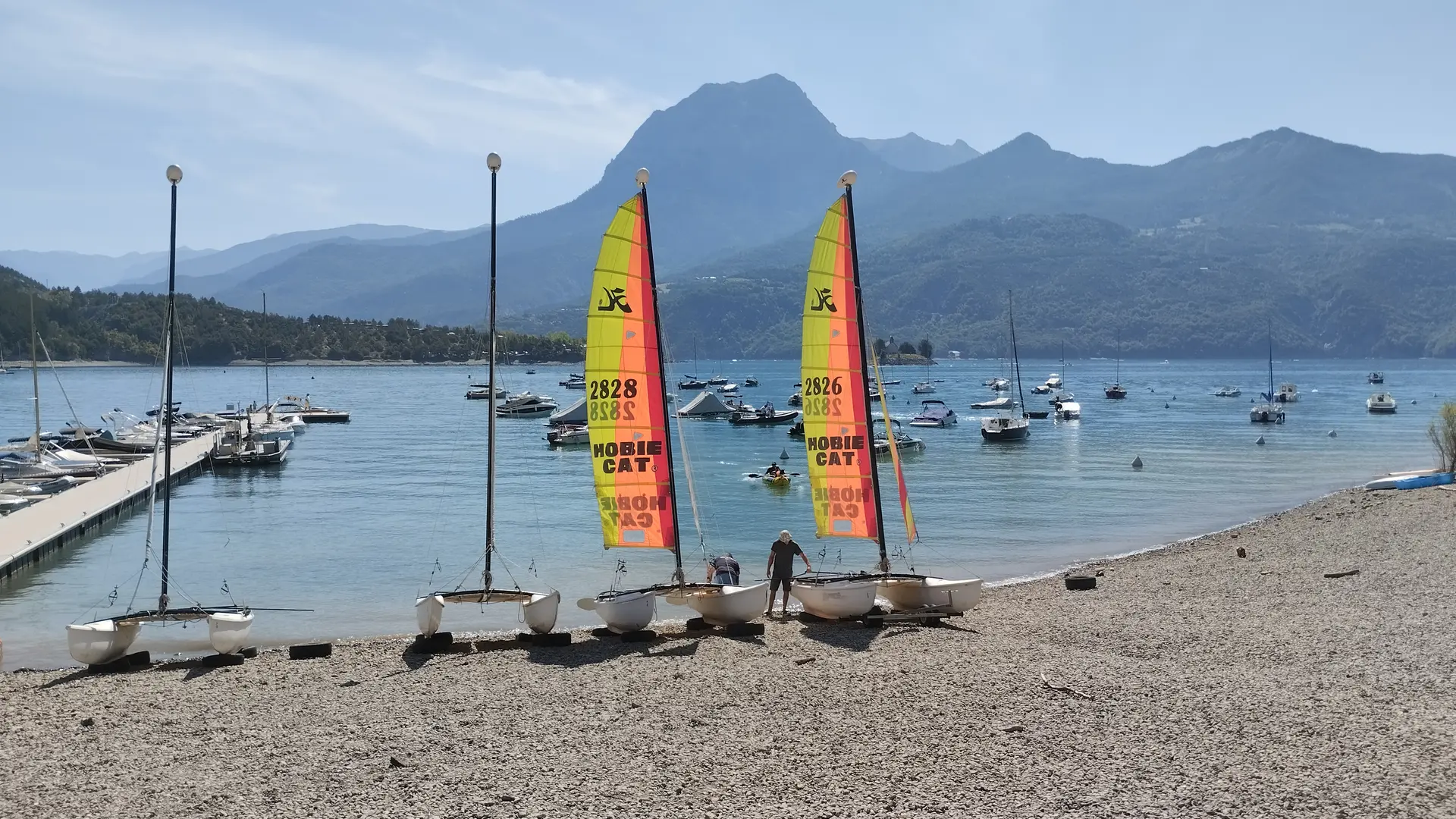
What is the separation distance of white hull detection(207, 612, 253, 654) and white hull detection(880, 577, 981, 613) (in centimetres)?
1138

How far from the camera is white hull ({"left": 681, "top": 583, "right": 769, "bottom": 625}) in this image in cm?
1953

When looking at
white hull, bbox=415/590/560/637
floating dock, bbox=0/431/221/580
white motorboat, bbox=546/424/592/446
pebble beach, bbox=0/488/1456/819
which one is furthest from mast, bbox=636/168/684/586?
white motorboat, bbox=546/424/592/446

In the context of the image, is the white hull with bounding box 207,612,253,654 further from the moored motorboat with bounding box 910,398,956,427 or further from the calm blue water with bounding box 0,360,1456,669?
the moored motorboat with bounding box 910,398,956,427

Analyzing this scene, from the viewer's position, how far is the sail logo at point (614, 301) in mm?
19828

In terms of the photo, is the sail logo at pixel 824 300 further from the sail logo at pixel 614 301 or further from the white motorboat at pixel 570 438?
the white motorboat at pixel 570 438

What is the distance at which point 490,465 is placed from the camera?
2164 cm

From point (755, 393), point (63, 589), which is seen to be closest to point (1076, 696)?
point (63, 589)

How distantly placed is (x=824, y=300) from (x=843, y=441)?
9.26 feet

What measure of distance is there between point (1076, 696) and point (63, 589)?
89.0ft

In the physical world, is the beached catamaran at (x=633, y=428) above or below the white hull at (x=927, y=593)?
above

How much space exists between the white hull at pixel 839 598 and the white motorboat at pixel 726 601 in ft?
3.12

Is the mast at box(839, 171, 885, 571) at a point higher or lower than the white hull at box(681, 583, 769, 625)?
higher

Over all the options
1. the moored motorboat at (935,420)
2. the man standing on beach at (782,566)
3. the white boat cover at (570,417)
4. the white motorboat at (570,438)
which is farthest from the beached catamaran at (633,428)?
the moored motorboat at (935,420)

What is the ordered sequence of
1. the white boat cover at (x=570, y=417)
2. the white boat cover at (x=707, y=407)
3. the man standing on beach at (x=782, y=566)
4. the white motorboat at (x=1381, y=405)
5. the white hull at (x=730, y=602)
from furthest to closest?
the white motorboat at (x=1381, y=405) → the white boat cover at (x=707, y=407) → the white boat cover at (x=570, y=417) → the man standing on beach at (x=782, y=566) → the white hull at (x=730, y=602)
